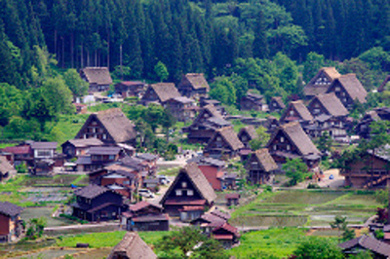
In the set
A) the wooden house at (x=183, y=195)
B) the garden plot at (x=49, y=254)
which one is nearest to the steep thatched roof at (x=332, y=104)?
the wooden house at (x=183, y=195)

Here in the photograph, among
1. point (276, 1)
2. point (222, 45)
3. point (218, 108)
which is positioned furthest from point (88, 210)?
point (276, 1)

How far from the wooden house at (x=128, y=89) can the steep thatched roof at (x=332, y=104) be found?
755 inches

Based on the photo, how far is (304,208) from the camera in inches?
2131

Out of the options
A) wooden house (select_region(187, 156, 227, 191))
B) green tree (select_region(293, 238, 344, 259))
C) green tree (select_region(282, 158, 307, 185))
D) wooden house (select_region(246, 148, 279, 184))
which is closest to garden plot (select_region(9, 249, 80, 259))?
green tree (select_region(293, 238, 344, 259))

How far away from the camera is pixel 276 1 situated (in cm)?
11925

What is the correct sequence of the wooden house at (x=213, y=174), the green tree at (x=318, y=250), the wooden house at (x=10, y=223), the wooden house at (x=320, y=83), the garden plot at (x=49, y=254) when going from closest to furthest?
the green tree at (x=318, y=250) → the garden plot at (x=49, y=254) → the wooden house at (x=10, y=223) → the wooden house at (x=213, y=174) → the wooden house at (x=320, y=83)

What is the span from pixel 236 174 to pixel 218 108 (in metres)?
21.3

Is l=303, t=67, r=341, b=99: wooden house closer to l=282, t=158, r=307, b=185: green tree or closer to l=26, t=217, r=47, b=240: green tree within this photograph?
l=282, t=158, r=307, b=185: green tree

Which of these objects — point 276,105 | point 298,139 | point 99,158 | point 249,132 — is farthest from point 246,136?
point 276,105

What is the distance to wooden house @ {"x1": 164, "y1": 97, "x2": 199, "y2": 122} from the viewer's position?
8200 cm

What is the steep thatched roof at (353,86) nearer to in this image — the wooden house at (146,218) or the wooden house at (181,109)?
the wooden house at (181,109)

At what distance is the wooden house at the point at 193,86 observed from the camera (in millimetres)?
89519

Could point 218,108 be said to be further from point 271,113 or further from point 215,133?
point 215,133

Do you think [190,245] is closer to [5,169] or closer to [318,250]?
[318,250]
